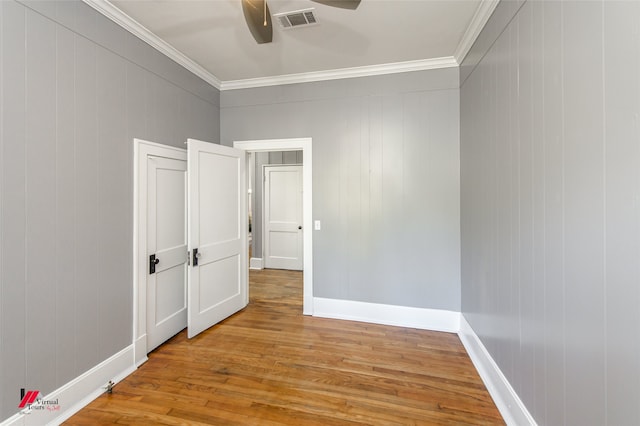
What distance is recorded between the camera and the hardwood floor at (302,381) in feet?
5.85

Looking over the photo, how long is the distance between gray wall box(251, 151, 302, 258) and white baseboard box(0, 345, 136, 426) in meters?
3.62

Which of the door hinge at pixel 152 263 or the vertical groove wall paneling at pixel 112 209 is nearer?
the vertical groove wall paneling at pixel 112 209

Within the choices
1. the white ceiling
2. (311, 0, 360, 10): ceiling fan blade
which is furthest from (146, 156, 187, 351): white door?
(311, 0, 360, 10): ceiling fan blade

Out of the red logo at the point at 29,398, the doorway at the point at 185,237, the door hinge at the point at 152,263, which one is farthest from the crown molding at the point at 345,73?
the red logo at the point at 29,398

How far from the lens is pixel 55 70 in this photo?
68.9 inches

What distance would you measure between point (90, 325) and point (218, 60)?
8.91ft

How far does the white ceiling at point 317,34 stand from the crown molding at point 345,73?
0.04ft

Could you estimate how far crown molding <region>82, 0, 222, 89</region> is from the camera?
2.02 m

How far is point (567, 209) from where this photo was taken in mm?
1186

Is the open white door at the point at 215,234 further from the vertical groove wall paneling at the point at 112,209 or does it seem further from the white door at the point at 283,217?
Answer: the white door at the point at 283,217

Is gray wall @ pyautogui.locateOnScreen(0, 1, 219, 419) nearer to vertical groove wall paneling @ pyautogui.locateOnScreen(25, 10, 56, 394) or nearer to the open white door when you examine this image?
vertical groove wall paneling @ pyautogui.locateOnScreen(25, 10, 56, 394)

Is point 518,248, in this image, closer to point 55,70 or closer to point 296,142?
point 296,142

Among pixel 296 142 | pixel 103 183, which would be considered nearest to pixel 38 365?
pixel 103 183

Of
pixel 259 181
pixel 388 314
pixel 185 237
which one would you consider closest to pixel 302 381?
pixel 388 314
